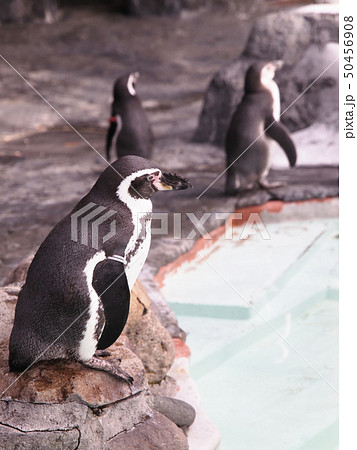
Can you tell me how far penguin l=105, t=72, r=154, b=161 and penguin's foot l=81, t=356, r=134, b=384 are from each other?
9.14 feet

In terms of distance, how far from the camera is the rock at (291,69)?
5.61 meters

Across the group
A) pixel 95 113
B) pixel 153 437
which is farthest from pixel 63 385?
pixel 95 113

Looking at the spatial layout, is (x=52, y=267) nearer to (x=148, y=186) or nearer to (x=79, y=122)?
(x=148, y=186)

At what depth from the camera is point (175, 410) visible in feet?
8.59

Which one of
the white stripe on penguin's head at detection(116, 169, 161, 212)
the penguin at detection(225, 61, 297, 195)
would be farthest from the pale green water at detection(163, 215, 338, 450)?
the white stripe on penguin's head at detection(116, 169, 161, 212)

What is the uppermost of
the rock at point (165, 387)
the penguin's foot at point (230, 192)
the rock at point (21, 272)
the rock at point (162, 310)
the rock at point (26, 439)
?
the rock at point (21, 272)

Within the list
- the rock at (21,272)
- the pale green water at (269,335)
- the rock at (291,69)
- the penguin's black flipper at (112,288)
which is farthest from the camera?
the rock at (291,69)

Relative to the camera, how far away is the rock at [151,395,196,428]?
2582mm

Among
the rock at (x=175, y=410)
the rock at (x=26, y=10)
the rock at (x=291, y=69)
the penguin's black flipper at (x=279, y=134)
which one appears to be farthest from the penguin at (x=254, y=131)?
the rock at (x=26, y=10)

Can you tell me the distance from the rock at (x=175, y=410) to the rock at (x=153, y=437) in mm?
175

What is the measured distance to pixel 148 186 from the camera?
2.18 metres

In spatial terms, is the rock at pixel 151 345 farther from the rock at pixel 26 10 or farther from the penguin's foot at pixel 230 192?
the rock at pixel 26 10

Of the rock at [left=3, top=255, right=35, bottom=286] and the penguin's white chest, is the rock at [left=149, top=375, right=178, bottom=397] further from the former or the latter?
the penguin's white chest
